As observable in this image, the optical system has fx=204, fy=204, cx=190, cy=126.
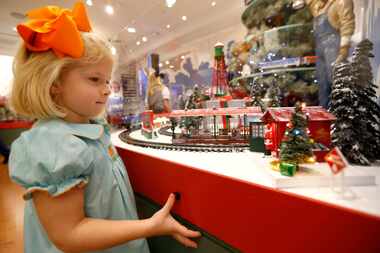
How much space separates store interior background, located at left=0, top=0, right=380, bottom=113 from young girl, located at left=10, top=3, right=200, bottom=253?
1.35ft

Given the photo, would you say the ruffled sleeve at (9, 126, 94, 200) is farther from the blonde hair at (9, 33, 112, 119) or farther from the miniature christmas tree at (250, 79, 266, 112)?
the miniature christmas tree at (250, 79, 266, 112)

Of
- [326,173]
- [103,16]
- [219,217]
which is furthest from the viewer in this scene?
[103,16]

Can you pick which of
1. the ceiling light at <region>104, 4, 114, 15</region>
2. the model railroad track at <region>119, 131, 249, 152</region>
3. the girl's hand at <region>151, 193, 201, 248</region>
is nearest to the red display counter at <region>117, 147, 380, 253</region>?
the girl's hand at <region>151, 193, 201, 248</region>

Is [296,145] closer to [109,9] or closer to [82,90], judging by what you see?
[82,90]

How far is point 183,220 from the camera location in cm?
71

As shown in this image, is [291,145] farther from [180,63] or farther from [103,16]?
[103,16]

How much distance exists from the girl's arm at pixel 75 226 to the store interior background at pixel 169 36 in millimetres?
737

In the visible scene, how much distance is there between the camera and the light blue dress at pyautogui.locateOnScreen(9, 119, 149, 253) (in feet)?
1.70

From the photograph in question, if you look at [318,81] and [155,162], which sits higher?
[318,81]

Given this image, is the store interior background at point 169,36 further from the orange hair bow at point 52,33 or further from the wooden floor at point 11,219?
the wooden floor at point 11,219

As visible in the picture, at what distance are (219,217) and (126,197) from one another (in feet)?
1.16

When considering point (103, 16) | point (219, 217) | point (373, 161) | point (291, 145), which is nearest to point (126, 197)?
point (219, 217)

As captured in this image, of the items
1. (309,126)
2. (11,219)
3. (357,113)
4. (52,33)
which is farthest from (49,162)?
(11,219)

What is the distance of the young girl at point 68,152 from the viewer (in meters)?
0.52
